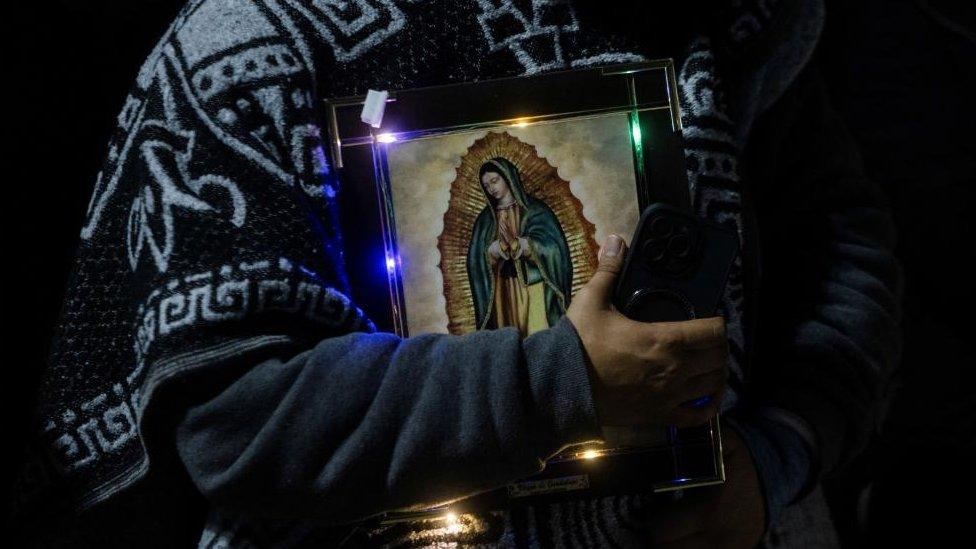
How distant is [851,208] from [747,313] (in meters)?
0.18

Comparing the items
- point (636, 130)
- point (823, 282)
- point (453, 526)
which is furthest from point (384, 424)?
point (823, 282)

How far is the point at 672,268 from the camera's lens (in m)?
0.40

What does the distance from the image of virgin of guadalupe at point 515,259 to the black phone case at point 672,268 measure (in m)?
0.05

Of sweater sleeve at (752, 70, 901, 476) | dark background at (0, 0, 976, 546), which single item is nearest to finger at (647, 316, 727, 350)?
sweater sleeve at (752, 70, 901, 476)

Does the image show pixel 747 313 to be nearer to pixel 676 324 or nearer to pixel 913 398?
pixel 676 324

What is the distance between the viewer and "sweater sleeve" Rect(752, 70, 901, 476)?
0.56m

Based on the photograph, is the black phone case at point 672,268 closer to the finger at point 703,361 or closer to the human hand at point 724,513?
the finger at point 703,361

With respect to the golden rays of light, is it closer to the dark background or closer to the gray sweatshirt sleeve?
the gray sweatshirt sleeve

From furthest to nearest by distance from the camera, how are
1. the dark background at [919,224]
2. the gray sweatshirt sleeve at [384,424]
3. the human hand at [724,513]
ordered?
the dark background at [919,224] < the human hand at [724,513] < the gray sweatshirt sleeve at [384,424]

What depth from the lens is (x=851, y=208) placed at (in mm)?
585

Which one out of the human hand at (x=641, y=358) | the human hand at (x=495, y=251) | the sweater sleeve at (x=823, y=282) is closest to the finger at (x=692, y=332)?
the human hand at (x=641, y=358)

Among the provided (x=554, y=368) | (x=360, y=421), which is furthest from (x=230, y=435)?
(x=554, y=368)

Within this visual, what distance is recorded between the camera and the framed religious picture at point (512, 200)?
427 millimetres

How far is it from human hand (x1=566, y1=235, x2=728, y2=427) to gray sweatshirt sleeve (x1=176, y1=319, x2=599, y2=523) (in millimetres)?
15
